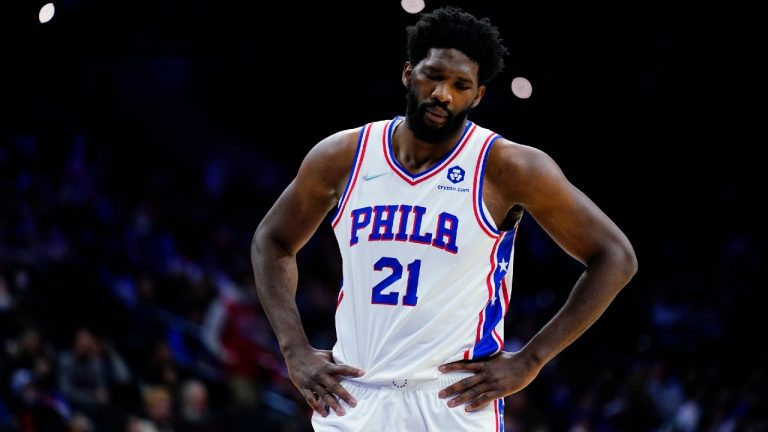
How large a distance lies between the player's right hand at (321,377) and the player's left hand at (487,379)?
353 millimetres

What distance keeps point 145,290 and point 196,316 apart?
0.58 metres

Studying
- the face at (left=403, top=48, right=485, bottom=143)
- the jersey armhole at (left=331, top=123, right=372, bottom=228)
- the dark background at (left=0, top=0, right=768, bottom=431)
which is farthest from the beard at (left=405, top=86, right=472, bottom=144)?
the dark background at (left=0, top=0, right=768, bottom=431)

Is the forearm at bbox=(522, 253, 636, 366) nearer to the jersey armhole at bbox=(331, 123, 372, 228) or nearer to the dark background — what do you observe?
the jersey armhole at bbox=(331, 123, 372, 228)

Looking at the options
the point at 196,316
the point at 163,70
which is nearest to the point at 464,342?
the point at 196,316

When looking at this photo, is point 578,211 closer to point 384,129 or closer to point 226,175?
point 384,129

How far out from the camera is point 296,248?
15.3ft

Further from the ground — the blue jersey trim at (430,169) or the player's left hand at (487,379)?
the blue jersey trim at (430,169)

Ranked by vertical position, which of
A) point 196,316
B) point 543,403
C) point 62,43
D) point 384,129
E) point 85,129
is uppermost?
point 62,43

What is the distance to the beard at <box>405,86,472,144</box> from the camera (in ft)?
13.7

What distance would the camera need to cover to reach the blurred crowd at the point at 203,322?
9695 millimetres

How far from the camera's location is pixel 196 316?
38.2 feet

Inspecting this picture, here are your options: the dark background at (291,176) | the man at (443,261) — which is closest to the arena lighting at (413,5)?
the dark background at (291,176)

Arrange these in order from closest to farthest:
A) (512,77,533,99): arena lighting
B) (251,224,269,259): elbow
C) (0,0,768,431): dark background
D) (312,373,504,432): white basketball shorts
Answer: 1. (312,373,504,432): white basketball shorts
2. (251,224,269,259): elbow
3. (0,0,768,431): dark background
4. (512,77,533,99): arena lighting

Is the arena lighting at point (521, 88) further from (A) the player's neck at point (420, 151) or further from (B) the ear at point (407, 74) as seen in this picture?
(A) the player's neck at point (420, 151)
